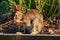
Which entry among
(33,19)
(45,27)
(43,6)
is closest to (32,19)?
(33,19)

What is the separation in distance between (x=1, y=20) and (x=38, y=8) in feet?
2.87

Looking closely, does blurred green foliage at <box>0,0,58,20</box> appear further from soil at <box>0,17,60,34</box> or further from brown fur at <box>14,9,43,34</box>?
brown fur at <box>14,9,43,34</box>

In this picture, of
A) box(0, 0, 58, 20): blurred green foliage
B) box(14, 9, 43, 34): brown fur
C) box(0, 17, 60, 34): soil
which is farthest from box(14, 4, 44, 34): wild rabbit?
box(0, 0, 58, 20): blurred green foliage

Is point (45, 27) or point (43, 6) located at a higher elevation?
point (43, 6)

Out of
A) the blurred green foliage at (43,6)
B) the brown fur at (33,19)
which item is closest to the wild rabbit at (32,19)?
the brown fur at (33,19)

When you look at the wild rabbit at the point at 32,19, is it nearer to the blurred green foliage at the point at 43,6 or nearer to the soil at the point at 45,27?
the soil at the point at 45,27

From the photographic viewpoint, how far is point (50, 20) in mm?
5219

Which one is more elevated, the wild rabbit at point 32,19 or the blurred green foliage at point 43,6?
the blurred green foliage at point 43,6

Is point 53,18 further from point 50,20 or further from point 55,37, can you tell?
point 55,37

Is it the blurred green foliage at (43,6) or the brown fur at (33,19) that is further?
the blurred green foliage at (43,6)

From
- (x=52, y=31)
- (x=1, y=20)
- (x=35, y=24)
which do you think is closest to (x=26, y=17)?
(x=35, y=24)

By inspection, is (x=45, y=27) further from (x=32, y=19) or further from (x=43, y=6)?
(x=43, y=6)

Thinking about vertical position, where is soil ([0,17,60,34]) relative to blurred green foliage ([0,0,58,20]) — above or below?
below

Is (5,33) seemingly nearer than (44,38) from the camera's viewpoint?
No
